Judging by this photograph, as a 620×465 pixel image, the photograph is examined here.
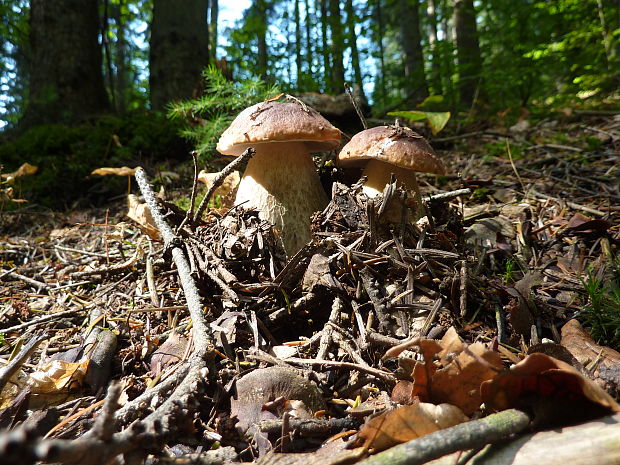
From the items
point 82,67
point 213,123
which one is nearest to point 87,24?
point 82,67

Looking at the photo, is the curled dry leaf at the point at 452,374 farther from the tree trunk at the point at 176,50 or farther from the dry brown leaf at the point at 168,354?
the tree trunk at the point at 176,50

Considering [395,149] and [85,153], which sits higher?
[85,153]

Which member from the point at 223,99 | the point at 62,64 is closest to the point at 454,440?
the point at 223,99

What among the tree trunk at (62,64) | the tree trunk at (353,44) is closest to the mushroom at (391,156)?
the tree trunk at (353,44)

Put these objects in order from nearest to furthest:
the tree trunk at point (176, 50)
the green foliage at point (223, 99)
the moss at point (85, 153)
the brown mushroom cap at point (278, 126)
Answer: the brown mushroom cap at point (278, 126) → the green foliage at point (223, 99) → the moss at point (85, 153) → the tree trunk at point (176, 50)

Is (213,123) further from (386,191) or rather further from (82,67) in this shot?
(82,67)

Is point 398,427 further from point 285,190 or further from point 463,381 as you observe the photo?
point 285,190
